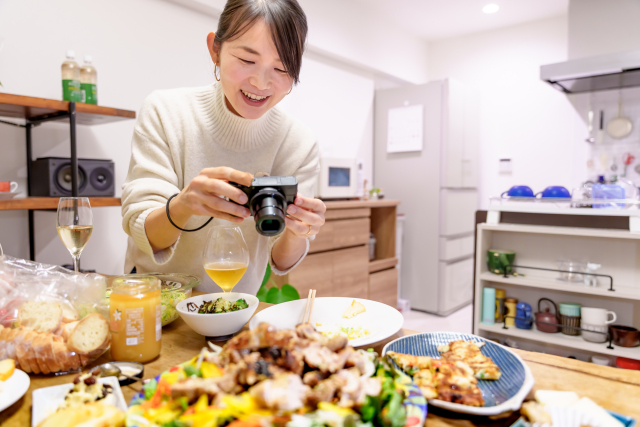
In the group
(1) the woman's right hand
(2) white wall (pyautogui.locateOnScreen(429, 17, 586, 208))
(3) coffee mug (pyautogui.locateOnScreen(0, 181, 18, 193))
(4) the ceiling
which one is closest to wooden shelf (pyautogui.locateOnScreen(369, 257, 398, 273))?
(2) white wall (pyautogui.locateOnScreen(429, 17, 586, 208))

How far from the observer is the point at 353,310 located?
35.2 inches

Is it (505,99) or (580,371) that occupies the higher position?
(505,99)

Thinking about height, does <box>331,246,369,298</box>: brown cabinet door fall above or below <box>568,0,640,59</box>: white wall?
below

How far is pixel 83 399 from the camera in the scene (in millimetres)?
549

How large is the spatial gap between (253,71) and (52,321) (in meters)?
0.67

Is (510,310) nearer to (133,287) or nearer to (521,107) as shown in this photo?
(133,287)

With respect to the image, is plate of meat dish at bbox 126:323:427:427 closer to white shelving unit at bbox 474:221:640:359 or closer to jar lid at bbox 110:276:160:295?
jar lid at bbox 110:276:160:295

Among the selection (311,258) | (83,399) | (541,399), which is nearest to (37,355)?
(83,399)

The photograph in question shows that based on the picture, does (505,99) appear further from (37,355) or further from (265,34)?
(37,355)

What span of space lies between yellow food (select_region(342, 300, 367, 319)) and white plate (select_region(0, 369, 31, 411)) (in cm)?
55

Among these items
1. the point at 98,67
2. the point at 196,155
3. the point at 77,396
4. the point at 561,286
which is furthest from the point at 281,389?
the point at 98,67

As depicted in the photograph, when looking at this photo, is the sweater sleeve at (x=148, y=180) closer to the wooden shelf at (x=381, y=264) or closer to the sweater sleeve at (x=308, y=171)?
the sweater sleeve at (x=308, y=171)

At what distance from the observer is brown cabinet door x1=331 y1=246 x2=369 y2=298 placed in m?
3.03

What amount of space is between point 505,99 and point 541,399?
4.44 metres
